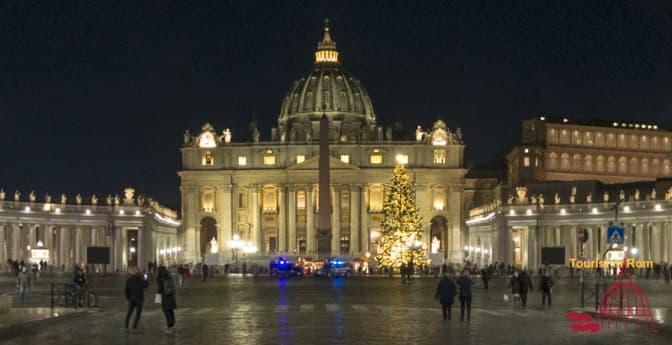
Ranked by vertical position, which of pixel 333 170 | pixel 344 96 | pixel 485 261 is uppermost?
pixel 344 96

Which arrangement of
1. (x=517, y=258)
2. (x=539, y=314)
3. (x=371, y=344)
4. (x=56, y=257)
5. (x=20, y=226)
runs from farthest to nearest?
(x=517, y=258), (x=56, y=257), (x=20, y=226), (x=539, y=314), (x=371, y=344)

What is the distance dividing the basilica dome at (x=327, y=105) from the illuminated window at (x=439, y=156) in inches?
649

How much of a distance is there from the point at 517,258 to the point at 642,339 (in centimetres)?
11315

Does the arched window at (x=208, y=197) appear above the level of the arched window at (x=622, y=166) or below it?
below

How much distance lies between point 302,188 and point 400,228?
186 feet

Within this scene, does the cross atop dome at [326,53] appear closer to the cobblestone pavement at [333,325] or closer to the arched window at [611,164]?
the arched window at [611,164]

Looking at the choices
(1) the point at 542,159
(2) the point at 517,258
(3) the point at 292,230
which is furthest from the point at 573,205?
(3) the point at 292,230

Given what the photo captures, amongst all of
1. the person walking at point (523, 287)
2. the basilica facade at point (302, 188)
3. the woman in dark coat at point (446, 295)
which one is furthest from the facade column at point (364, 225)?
the woman in dark coat at point (446, 295)

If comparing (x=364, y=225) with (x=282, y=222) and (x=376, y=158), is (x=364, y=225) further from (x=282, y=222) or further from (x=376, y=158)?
(x=282, y=222)

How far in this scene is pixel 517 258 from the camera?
143 meters

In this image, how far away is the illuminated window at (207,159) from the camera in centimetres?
16862

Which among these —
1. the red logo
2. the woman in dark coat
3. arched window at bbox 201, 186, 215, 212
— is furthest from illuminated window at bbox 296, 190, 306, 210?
the woman in dark coat

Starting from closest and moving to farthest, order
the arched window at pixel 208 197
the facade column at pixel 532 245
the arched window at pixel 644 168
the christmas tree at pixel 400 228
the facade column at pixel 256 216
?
the christmas tree at pixel 400 228, the facade column at pixel 532 245, the facade column at pixel 256 216, the arched window at pixel 208 197, the arched window at pixel 644 168

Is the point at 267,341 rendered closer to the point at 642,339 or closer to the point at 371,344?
the point at 371,344
